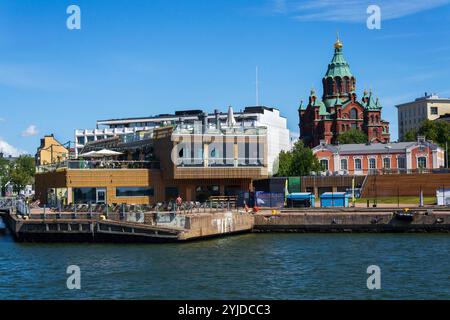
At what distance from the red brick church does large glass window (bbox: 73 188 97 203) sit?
8650 cm

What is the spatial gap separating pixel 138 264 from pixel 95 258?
167 inches

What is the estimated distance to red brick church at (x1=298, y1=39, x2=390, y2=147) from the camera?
499ft

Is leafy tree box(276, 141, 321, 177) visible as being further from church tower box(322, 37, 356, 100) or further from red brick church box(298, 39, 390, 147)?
church tower box(322, 37, 356, 100)

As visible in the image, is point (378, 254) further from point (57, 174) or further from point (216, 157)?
point (57, 174)

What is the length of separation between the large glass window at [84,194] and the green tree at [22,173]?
260 feet

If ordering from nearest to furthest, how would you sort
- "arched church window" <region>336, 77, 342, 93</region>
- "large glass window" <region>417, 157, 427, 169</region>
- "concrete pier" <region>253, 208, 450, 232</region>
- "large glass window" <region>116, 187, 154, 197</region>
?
"concrete pier" <region>253, 208, 450, 232</region>
"large glass window" <region>116, 187, 154, 197</region>
"large glass window" <region>417, 157, 427, 169</region>
"arched church window" <region>336, 77, 342, 93</region>

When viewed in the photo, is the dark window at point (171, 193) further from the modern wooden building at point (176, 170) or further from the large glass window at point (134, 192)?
the large glass window at point (134, 192)

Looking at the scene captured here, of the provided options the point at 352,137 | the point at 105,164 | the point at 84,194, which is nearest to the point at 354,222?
the point at 105,164

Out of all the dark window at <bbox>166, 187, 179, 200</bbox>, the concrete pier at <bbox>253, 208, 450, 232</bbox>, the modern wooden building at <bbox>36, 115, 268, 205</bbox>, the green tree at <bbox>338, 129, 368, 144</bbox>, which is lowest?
the concrete pier at <bbox>253, 208, 450, 232</bbox>

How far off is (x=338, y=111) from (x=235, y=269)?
115069 mm

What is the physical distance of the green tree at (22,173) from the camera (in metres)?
146

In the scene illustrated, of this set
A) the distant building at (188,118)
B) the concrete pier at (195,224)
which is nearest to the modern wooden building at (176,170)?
the concrete pier at (195,224)

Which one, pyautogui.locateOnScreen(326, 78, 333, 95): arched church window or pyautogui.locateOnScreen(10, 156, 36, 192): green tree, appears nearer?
pyautogui.locateOnScreen(10, 156, 36, 192): green tree

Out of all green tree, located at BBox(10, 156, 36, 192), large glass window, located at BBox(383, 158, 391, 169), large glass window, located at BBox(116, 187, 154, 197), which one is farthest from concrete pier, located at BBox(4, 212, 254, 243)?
green tree, located at BBox(10, 156, 36, 192)
